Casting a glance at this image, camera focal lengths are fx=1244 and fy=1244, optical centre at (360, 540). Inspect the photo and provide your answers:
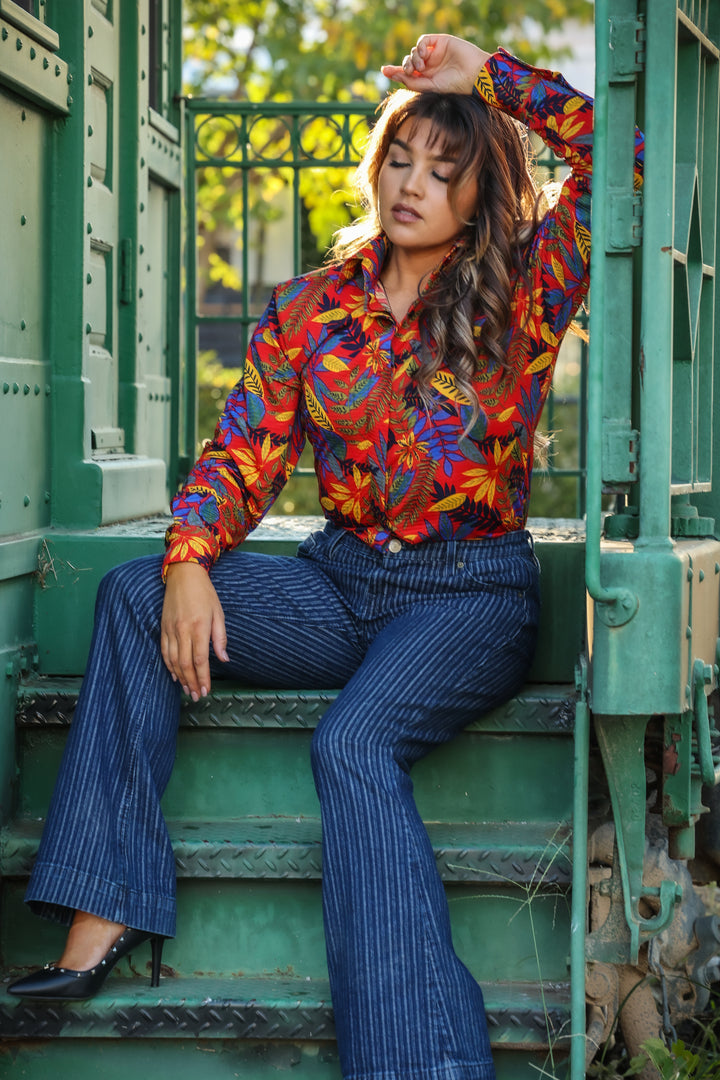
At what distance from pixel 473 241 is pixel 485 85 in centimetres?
31

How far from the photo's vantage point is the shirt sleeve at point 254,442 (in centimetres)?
260

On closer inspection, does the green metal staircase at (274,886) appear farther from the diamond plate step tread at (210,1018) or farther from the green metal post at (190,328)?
the green metal post at (190,328)

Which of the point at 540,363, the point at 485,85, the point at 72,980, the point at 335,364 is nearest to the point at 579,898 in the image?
the point at 72,980

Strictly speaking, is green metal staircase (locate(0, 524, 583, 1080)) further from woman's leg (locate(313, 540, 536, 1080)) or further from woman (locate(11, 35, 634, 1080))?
woman's leg (locate(313, 540, 536, 1080))

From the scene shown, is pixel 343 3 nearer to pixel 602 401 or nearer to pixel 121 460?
pixel 121 460

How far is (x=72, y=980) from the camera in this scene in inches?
90.8

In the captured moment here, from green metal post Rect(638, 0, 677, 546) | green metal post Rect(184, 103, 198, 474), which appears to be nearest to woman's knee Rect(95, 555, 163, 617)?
green metal post Rect(638, 0, 677, 546)

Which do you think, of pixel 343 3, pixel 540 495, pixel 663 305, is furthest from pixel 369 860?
pixel 343 3

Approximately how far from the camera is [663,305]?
6.77 ft

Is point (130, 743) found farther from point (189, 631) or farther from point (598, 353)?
point (598, 353)

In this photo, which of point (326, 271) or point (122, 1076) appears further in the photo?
point (326, 271)

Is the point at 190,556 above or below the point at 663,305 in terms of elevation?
below

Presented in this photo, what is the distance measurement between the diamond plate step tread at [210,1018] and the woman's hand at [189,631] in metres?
0.59

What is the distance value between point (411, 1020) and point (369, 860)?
0.27m
